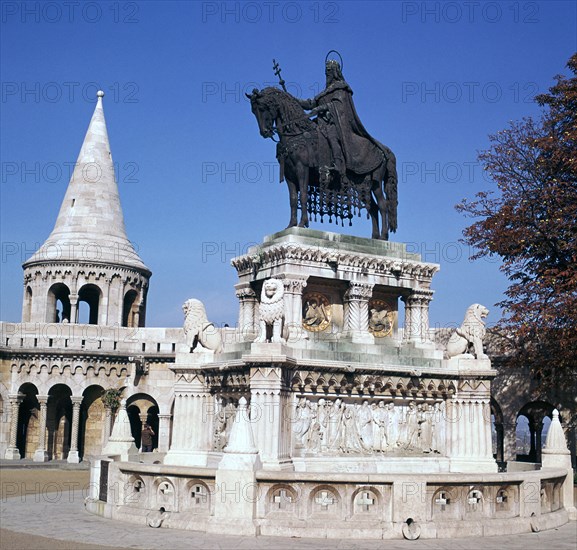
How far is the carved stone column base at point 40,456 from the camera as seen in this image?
4116 centimetres

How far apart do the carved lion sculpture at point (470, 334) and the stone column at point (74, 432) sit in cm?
2728

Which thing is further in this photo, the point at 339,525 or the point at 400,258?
the point at 400,258

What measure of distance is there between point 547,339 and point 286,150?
1344cm

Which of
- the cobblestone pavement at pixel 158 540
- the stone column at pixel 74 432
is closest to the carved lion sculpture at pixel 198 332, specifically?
the cobblestone pavement at pixel 158 540

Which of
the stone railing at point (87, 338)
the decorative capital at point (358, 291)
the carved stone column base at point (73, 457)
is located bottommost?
the carved stone column base at point (73, 457)

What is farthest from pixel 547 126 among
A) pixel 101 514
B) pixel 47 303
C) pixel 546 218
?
pixel 47 303

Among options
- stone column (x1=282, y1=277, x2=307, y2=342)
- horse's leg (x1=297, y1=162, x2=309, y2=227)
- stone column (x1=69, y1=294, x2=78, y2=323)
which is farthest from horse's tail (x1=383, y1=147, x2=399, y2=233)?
stone column (x1=69, y1=294, x2=78, y2=323)

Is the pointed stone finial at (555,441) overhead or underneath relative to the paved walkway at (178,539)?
overhead

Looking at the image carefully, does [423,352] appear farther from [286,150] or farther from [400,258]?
[286,150]

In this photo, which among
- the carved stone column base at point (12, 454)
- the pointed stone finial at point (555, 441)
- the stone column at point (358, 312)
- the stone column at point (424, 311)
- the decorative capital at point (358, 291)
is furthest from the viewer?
the carved stone column base at point (12, 454)

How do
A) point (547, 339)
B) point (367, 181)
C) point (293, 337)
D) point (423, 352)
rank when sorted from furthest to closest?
1. point (547, 339)
2. point (367, 181)
3. point (423, 352)
4. point (293, 337)

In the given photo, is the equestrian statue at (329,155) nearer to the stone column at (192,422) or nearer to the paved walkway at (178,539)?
the stone column at (192,422)

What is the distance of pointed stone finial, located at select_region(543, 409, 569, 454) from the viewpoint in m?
16.8

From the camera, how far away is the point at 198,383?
1777 cm
